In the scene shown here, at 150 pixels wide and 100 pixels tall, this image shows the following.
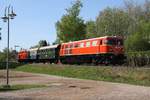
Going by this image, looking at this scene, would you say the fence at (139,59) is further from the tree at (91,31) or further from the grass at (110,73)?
the tree at (91,31)

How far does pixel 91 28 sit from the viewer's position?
9556cm

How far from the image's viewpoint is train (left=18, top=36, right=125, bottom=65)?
45.3 metres

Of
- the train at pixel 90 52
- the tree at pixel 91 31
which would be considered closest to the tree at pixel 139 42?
the train at pixel 90 52

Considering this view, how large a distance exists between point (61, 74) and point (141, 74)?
16.7m

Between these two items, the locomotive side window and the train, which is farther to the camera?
the locomotive side window

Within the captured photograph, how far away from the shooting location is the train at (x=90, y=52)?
45312 millimetres

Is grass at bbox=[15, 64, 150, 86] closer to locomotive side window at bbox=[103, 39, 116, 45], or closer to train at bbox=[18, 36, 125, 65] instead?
train at bbox=[18, 36, 125, 65]

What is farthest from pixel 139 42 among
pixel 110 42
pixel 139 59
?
pixel 139 59

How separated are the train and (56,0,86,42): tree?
16.5 meters

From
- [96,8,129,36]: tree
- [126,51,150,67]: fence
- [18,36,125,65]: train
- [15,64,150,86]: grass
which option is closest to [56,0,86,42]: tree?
[96,8,129,36]: tree

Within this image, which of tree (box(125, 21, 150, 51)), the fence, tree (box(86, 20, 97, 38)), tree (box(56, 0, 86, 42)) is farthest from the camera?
tree (box(86, 20, 97, 38))

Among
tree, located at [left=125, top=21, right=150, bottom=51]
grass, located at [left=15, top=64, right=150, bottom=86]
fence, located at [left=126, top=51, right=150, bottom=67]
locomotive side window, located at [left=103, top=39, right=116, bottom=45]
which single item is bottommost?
grass, located at [left=15, top=64, right=150, bottom=86]

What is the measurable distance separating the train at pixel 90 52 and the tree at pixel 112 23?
27.8 m

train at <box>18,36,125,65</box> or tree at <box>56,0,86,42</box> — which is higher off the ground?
tree at <box>56,0,86,42</box>
